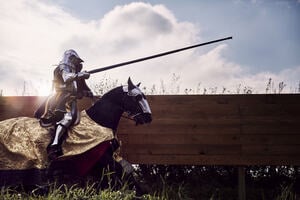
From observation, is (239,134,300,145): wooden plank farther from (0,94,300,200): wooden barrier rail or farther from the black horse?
the black horse

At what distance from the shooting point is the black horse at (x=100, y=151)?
5773mm

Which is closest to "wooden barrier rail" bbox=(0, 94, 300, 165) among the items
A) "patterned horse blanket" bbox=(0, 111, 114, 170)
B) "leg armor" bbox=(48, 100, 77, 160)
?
"patterned horse blanket" bbox=(0, 111, 114, 170)

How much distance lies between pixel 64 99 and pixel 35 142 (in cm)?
78

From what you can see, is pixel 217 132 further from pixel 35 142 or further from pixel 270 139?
pixel 35 142

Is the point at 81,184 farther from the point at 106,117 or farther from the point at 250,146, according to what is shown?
the point at 250,146

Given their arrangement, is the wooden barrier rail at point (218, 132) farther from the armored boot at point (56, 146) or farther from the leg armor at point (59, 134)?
the armored boot at point (56, 146)

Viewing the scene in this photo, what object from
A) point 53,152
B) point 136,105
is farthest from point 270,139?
point 53,152

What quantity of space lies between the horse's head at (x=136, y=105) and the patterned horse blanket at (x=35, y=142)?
45cm

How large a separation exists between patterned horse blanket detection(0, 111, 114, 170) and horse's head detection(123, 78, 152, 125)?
45 cm

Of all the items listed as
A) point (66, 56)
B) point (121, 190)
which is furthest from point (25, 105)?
point (121, 190)

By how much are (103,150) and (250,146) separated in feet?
8.81

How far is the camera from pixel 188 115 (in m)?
7.08

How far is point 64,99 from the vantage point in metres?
6.06

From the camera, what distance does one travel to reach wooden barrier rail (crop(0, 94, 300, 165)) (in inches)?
273
